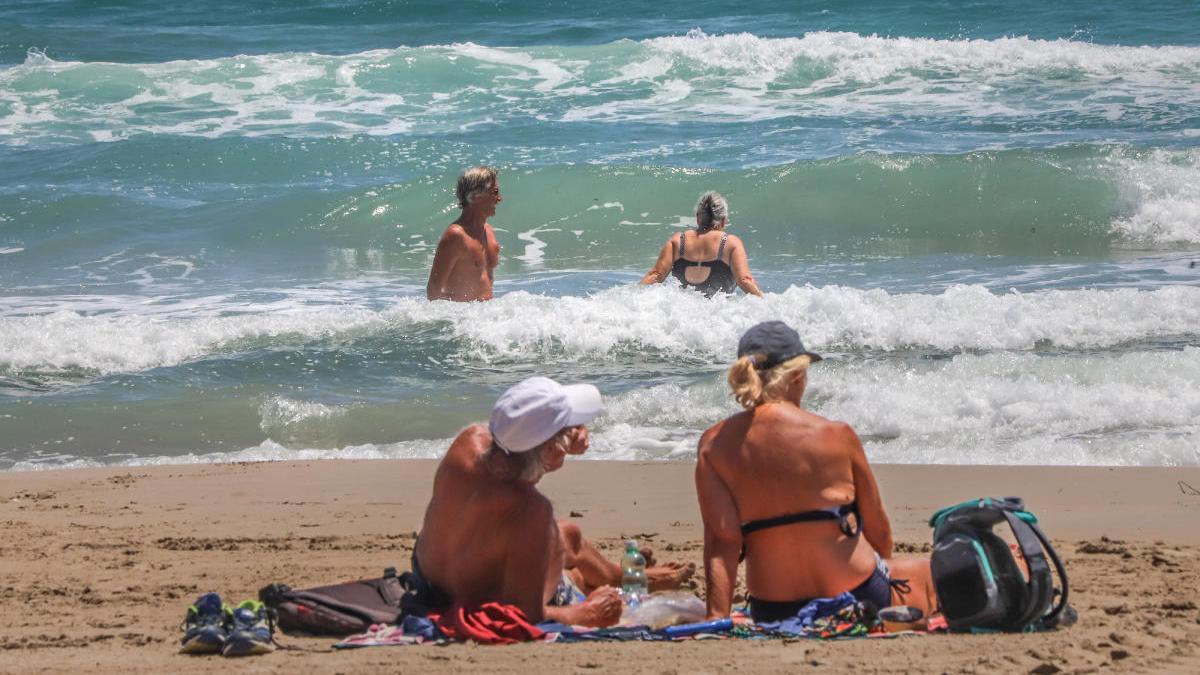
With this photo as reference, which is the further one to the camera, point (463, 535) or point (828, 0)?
point (828, 0)

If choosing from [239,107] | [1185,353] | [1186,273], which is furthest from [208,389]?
[239,107]

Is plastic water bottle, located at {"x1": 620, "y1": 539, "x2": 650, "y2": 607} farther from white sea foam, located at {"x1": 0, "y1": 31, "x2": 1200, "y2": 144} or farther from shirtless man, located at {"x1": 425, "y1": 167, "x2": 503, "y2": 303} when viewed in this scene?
white sea foam, located at {"x1": 0, "y1": 31, "x2": 1200, "y2": 144}

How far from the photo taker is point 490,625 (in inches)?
161

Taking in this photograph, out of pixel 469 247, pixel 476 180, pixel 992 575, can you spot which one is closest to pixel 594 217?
pixel 469 247

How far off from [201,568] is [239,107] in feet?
55.5

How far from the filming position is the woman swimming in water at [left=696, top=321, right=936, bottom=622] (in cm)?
408

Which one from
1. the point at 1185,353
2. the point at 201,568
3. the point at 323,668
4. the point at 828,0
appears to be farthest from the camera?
the point at 828,0

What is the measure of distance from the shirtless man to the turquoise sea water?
415 millimetres

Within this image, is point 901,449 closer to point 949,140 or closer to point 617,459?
point 617,459

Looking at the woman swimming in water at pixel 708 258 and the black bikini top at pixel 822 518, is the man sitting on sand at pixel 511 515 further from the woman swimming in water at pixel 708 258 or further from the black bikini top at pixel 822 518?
the woman swimming in water at pixel 708 258

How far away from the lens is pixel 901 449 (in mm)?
7191

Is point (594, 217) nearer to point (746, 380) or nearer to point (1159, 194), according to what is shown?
point (1159, 194)

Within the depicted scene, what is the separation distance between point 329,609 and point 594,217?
1175 centimetres

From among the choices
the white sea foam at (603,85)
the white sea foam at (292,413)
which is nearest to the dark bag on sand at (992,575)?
the white sea foam at (292,413)
